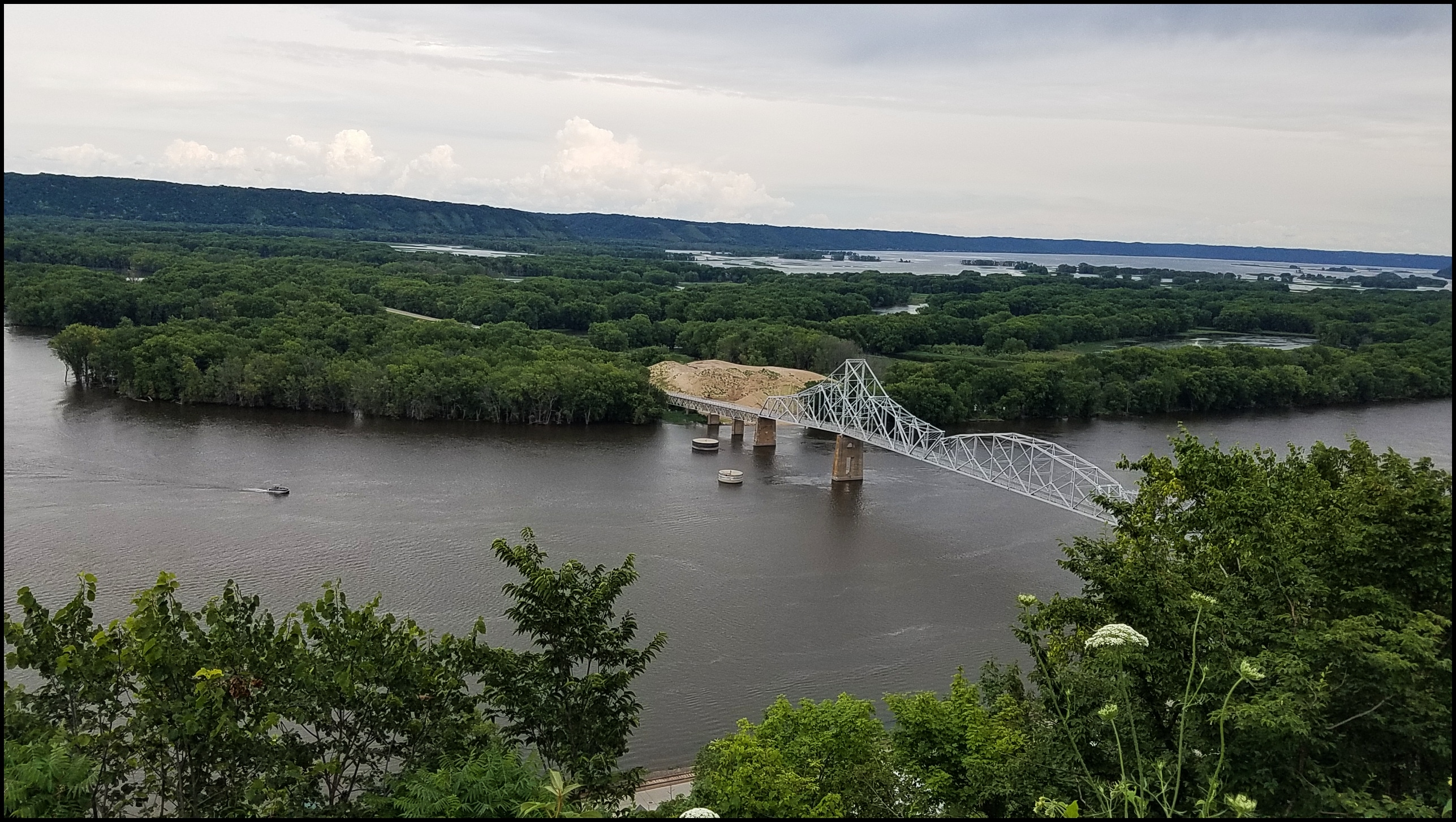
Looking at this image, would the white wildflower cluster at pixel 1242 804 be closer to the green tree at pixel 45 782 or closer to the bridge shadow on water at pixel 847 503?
the green tree at pixel 45 782

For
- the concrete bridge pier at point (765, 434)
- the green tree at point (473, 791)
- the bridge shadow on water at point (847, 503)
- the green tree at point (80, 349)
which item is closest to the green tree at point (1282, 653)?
the green tree at point (473, 791)

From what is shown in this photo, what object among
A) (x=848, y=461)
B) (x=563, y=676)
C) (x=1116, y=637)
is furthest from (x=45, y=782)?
(x=848, y=461)

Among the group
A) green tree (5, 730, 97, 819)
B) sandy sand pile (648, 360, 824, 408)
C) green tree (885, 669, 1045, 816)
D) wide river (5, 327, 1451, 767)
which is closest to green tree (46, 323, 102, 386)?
wide river (5, 327, 1451, 767)

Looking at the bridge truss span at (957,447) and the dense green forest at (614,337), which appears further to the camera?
the dense green forest at (614,337)

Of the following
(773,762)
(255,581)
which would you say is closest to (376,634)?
(773,762)

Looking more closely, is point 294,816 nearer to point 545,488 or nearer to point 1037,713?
point 1037,713

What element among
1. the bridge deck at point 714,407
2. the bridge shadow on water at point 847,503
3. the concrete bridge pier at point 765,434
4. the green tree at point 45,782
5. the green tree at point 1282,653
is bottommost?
the bridge shadow on water at point 847,503

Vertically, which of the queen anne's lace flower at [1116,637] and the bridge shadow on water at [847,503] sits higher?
the queen anne's lace flower at [1116,637]
